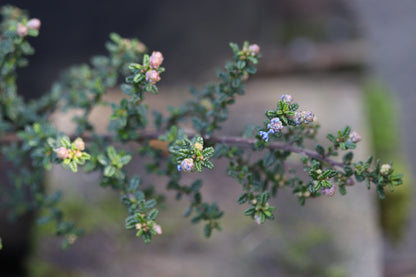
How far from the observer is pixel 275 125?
108cm

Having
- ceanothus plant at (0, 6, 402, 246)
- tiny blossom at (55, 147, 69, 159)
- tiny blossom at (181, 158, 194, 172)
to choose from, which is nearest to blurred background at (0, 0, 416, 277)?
ceanothus plant at (0, 6, 402, 246)

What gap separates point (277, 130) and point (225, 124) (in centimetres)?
177

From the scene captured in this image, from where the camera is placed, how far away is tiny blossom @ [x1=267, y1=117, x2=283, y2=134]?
1.08 metres

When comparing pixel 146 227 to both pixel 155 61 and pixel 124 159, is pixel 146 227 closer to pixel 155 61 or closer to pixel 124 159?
pixel 124 159

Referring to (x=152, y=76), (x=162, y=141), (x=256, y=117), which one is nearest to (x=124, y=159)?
(x=162, y=141)

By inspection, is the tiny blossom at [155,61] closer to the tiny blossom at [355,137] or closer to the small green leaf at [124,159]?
the small green leaf at [124,159]

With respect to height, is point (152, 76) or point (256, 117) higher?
point (256, 117)

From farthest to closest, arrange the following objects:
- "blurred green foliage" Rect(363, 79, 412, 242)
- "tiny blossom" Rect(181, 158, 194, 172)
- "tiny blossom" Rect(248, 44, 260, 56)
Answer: "blurred green foliage" Rect(363, 79, 412, 242)
"tiny blossom" Rect(248, 44, 260, 56)
"tiny blossom" Rect(181, 158, 194, 172)

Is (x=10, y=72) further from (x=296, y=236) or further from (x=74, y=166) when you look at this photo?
(x=296, y=236)

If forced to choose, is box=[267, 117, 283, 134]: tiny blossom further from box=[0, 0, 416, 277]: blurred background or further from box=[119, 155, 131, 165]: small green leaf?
box=[0, 0, 416, 277]: blurred background

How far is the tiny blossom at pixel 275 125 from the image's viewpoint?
42.4 inches

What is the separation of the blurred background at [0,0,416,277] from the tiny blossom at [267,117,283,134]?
43.5 inches

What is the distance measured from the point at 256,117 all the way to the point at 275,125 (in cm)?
180

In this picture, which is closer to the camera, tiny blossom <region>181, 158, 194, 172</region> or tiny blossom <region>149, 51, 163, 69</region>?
tiny blossom <region>181, 158, 194, 172</region>
